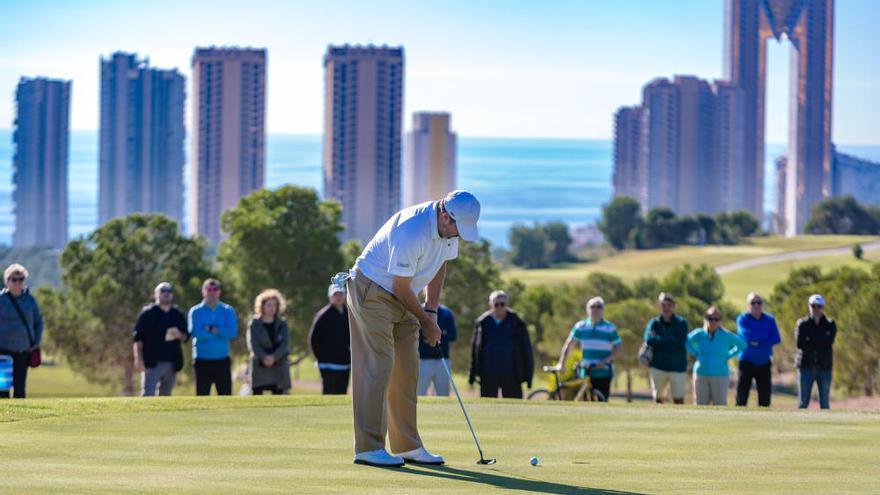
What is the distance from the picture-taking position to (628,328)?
70375 mm

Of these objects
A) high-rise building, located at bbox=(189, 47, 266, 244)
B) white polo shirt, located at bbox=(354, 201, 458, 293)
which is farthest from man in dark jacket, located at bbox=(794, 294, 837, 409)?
high-rise building, located at bbox=(189, 47, 266, 244)

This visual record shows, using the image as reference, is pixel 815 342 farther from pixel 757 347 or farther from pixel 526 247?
pixel 526 247

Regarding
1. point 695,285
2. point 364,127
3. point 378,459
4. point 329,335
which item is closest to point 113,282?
point 329,335

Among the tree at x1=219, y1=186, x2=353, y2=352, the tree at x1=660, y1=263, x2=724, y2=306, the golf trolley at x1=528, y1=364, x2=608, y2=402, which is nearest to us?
the golf trolley at x1=528, y1=364, x2=608, y2=402

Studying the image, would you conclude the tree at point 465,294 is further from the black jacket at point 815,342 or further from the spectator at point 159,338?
the spectator at point 159,338

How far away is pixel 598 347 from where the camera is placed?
709 inches

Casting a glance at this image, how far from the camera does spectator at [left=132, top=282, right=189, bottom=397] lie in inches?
668

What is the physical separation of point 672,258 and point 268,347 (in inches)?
6541

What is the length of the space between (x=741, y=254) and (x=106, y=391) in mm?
125447

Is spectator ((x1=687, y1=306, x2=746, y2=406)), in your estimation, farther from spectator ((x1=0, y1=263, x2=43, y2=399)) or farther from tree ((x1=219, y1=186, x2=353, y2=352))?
tree ((x1=219, y1=186, x2=353, y2=352))

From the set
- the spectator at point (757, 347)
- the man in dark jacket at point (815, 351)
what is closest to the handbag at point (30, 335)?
the spectator at point (757, 347)

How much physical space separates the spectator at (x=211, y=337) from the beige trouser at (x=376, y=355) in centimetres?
810

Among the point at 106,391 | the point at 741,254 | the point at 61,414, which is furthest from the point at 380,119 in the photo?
the point at 61,414

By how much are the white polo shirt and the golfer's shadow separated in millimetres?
1070
